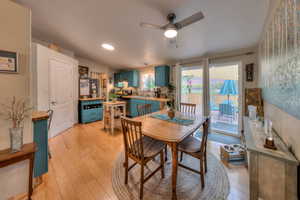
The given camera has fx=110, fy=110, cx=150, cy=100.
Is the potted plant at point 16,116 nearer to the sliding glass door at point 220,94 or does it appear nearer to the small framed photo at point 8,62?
the small framed photo at point 8,62

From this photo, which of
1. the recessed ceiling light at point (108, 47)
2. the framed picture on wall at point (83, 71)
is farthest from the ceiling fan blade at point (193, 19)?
the framed picture on wall at point (83, 71)

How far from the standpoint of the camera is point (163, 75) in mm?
4277

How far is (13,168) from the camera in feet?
4.39

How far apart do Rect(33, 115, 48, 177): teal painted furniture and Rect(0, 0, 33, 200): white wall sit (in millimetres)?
105

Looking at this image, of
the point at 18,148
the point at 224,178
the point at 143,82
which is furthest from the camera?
the point at 143,82

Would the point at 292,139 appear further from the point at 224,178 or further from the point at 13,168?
the point at 13,168

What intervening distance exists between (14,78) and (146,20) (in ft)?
7.56

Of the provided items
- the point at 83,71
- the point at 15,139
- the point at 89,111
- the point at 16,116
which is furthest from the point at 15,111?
the point at 83,71

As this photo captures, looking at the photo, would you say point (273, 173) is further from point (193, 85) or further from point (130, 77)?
point (130, 77)

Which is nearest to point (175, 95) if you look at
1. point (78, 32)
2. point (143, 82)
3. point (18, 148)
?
point (143, 82)

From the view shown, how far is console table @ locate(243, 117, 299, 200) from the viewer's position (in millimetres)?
941

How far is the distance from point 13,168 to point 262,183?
276cm

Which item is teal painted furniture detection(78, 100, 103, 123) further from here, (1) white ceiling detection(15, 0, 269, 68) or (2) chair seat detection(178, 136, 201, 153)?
(2) chair seat detection(178, 136, 201, 153)

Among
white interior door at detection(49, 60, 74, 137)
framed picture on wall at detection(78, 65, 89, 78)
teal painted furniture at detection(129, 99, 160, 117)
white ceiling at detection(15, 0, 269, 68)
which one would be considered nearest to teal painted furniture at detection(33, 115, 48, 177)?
white interior door at detection(49, 60, 74, 137)
